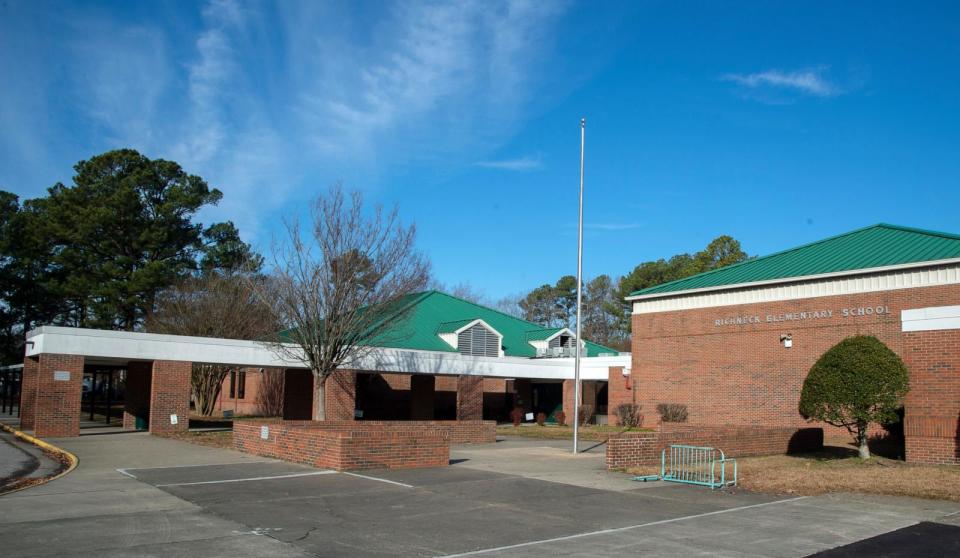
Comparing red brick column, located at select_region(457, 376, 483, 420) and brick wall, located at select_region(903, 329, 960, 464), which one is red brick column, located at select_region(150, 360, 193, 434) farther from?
brick wall, located at select_region(903, 329, 960, 464)

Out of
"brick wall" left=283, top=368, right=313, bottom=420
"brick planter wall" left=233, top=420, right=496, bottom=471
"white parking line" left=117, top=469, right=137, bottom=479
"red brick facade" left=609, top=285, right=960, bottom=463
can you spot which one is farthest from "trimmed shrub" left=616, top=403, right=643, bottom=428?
"white parking line" left=117, top=469, right=137, bottom=479

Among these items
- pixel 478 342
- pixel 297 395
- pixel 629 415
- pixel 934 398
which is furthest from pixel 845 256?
pixel 297 395

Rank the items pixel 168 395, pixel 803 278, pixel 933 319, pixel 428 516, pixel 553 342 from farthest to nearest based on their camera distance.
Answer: pixel 553 342 → pixel 803 278 → pixel 168 395 → pixel 933 319 → pixel 428 516

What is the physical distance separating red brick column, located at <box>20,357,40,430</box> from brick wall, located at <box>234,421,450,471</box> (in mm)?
17096

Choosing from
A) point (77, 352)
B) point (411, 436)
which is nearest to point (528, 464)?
point (411, 436)

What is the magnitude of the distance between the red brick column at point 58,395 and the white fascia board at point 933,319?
24.2 m

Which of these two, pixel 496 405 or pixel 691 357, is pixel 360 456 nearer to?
pixel 691 357

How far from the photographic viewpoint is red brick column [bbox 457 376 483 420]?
3700 centimetres

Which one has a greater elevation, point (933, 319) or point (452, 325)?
point (452, 325)

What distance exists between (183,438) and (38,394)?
475 centimetres

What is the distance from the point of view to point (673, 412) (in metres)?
34.2

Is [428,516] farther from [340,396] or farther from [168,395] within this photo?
[340,396]

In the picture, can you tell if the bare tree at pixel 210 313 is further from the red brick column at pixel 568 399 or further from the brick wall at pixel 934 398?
the brick wall at pixel 934 398

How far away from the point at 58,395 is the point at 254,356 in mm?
6888
